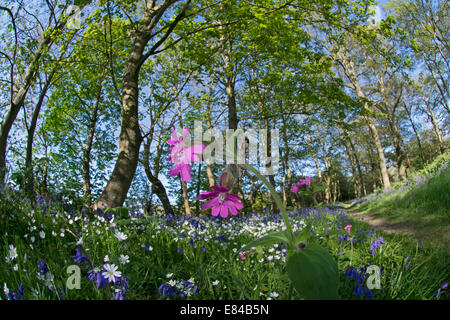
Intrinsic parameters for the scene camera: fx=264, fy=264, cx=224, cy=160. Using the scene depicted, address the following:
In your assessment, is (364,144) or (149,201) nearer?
(149,201)

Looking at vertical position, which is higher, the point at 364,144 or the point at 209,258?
the point at 364,144

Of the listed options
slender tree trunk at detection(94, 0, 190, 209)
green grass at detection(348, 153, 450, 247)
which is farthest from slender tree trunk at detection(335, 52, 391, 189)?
slender tree trunk at detection(94, 0, 190, 209)

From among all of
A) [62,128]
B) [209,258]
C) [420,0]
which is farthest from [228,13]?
[420,0]

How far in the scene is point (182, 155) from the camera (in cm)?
77

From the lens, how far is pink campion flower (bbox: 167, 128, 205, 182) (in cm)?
72

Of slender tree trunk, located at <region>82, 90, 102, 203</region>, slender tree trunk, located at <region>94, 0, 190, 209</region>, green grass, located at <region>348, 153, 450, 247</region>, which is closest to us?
green grass, located at <region>348, 153, 450, 247</region>

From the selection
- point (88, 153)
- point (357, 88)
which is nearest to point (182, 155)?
point (88, 153)

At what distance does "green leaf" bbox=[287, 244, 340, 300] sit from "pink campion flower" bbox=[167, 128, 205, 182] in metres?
0.40

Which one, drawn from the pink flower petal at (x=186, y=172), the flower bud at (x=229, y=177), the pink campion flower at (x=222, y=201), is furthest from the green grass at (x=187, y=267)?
the pink flower petal at (x=186, y=172)

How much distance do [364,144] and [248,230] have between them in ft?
95.7

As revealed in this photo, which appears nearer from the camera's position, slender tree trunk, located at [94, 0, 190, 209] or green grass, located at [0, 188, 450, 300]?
green grass, located at [0, 188, 450, 300]

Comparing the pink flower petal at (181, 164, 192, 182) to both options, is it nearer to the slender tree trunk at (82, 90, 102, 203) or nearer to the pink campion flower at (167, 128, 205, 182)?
the pink campion flower at (167, 128, 205, 182)
